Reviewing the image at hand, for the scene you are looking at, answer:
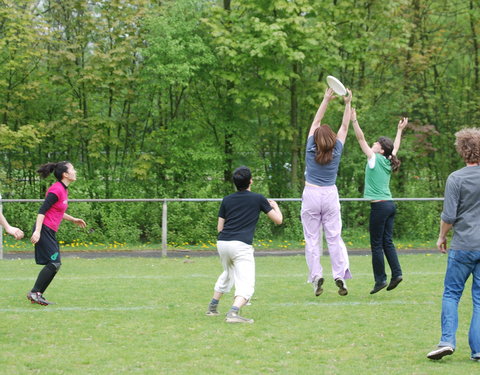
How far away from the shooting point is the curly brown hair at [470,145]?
6445 millimetres

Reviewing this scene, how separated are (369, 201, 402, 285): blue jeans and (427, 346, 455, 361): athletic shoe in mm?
3431

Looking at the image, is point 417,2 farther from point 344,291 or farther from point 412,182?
point 344,291

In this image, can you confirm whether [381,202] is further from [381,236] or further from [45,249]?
[45,249]

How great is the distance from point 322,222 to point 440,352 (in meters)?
3.25

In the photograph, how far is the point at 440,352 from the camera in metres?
6.35

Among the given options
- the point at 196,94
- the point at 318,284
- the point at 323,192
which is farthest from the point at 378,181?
the point at 196,94

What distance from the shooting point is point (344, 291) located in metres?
9.33

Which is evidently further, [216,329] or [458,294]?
[216,329]

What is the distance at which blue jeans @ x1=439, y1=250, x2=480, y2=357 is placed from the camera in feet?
21.2

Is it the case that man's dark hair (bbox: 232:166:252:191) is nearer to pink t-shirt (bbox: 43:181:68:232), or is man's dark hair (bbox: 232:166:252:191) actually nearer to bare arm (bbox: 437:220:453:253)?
bare arm (bbox: 437:220:453:253)

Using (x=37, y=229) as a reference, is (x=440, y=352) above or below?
below

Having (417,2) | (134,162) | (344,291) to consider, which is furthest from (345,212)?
(344,291)

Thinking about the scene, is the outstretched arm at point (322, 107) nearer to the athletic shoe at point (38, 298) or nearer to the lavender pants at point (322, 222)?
the lavender pants at point (322, 222)

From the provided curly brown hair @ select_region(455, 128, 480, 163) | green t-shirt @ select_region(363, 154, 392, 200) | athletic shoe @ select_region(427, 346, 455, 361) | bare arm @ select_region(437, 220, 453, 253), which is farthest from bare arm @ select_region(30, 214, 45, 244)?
curly brown hair @ select_region(455, 128, 480, 163)
